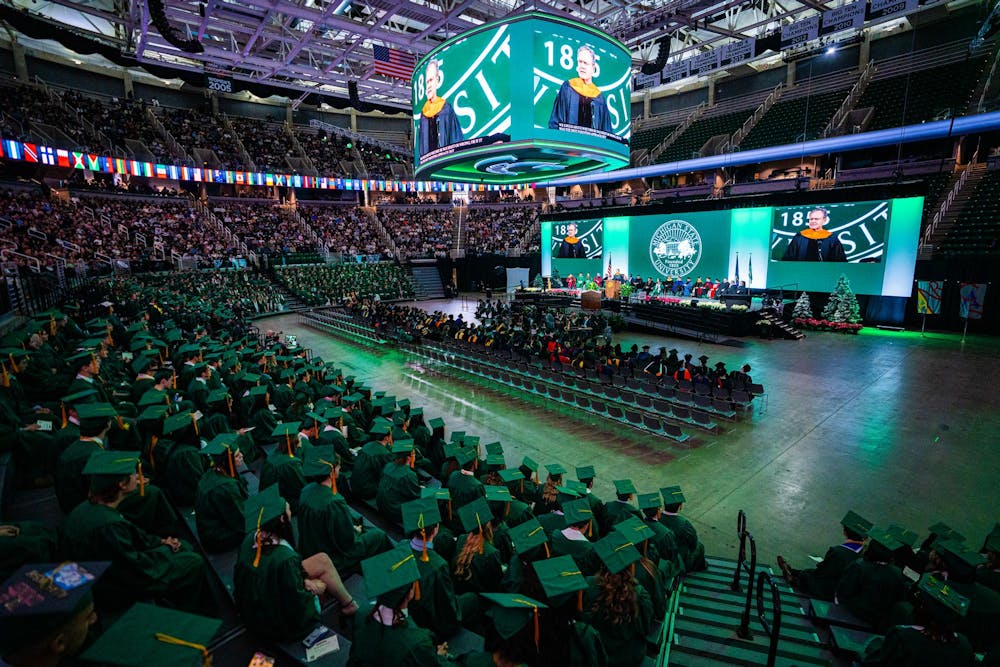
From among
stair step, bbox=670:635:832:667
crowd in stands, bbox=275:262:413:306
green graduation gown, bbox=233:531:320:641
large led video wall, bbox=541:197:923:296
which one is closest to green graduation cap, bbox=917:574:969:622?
stair step, bbox=670:635:832:667

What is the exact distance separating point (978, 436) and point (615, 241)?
21941mm

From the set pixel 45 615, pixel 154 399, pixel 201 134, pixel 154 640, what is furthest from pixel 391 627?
pixel 201 134

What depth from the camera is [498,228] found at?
137 ft

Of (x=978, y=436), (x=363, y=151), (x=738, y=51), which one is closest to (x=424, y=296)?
(x=363, y=151)

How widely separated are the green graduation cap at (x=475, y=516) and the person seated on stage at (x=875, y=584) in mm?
3263

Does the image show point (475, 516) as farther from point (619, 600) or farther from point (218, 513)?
point (218, 513)

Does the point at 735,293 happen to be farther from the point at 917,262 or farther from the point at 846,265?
the point at 917,262

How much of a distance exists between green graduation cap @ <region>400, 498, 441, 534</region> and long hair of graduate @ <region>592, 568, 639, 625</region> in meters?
1.38

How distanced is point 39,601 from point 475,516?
8.65 ft

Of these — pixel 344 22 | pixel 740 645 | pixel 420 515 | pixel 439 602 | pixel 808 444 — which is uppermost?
pixel 344 22

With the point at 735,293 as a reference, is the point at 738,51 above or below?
above

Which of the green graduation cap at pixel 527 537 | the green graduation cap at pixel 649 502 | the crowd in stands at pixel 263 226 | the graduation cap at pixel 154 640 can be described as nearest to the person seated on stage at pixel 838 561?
the green graduation cap at pixel 649 502

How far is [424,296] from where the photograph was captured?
34.9 metres

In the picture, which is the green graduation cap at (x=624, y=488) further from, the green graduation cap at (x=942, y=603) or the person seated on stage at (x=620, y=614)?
the green graduation cap at (x=942, y=603)
